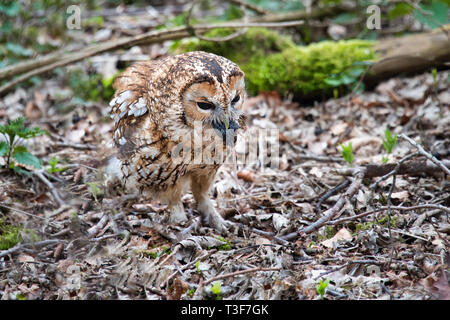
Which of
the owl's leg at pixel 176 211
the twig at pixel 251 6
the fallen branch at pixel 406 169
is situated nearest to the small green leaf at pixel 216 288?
the owl's leg at pixel 176 211

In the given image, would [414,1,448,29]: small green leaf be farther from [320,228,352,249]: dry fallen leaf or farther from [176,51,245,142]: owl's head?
[176,51,245,142]: owl's head

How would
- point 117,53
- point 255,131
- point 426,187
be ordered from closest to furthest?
point 426,187 < point 255,131 < point 117,53

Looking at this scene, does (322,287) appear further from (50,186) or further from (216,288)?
(50,186)

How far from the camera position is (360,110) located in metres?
6.07

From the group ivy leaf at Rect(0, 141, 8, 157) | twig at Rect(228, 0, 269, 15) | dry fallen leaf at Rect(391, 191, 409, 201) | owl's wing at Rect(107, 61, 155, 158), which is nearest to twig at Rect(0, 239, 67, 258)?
owl's wing at Rect(107, 61, 155, 158)

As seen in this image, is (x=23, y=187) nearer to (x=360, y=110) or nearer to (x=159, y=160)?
(x=159, y=160)

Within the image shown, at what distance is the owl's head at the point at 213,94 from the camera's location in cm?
332

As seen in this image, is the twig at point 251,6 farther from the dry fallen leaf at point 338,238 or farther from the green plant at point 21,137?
the dry fallen leaf at point 338,238

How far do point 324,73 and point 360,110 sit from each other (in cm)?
71

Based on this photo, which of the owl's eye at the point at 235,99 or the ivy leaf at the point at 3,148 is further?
the ivy leaf at the point at 3,148

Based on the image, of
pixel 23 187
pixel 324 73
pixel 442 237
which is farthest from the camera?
pixel 324 73

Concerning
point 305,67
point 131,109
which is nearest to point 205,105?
point 131,109

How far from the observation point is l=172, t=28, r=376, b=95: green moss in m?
6.31
